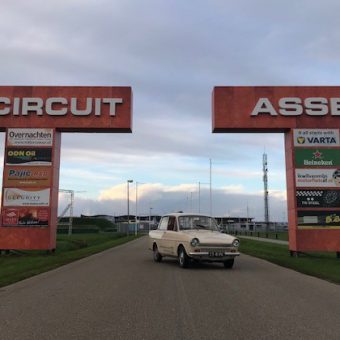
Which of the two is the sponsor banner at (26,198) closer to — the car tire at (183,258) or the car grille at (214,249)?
the car tire at (183,258)

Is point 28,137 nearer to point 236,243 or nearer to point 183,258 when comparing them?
point 183,258

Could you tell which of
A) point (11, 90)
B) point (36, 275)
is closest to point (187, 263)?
point (36, 275)

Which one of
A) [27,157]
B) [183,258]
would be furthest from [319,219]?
[27,157]

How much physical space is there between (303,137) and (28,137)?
13278 mm

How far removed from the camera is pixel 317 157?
2325cm

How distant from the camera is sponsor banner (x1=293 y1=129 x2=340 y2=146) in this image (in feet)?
76.9

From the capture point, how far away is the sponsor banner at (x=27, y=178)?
23516 millimetres

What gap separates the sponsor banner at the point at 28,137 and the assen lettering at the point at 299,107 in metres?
10.1

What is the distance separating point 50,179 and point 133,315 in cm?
1645

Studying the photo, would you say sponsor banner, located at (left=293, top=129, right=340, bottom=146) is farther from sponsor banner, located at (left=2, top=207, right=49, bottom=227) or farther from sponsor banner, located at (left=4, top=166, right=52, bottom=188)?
sponsor banner, located at (left=2, top=207, right=49, bottom=227)

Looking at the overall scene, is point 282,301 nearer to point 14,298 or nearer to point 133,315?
point 133,315

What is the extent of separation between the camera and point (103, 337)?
6.55 metres

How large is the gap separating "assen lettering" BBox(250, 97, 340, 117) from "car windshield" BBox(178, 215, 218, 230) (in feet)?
27.2

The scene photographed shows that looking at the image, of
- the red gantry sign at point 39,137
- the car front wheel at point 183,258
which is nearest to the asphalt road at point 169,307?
the car front wheel at point 183,258
